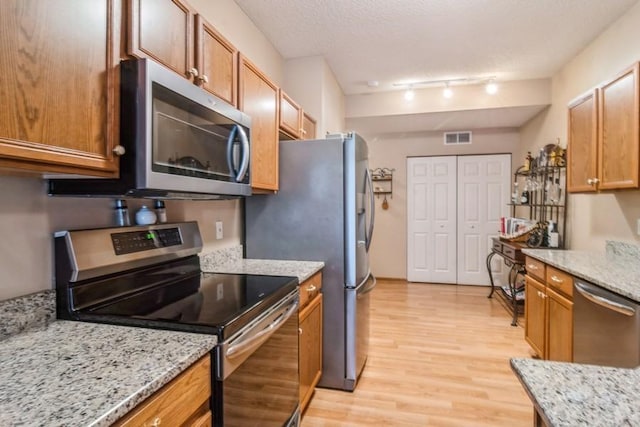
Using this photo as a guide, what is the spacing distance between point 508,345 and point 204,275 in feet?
8.88

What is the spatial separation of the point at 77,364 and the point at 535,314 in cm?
293

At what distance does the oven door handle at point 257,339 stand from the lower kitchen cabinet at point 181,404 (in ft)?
0.32

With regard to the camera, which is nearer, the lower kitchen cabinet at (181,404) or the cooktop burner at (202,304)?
the lower kitchen cabinet at (181,404)

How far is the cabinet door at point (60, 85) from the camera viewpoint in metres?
0.80

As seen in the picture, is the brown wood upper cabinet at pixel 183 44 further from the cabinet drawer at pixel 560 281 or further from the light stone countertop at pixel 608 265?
the cabinet drawer at pixel 560 281

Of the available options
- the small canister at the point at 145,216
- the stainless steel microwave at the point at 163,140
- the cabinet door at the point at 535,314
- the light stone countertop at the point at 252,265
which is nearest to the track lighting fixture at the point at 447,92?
the cabinet door at the point at 535,314

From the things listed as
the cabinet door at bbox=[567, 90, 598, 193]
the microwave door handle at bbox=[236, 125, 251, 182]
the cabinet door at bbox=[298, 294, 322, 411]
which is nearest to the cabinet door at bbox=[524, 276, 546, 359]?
the cabinet door at bbox=[567, 90, 598, 193]

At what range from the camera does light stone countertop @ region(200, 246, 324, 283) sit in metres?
2.00

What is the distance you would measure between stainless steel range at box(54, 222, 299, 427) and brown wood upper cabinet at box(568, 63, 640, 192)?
2161mm

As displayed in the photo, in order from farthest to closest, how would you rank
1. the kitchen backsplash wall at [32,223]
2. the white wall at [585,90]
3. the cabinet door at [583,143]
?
1. the white wall at [585,90]
2. the cabinet door at [583,143]
3. the kitchen backsplash wall at [32,223]

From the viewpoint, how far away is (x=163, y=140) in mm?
1184

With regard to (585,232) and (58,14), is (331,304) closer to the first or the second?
(58,14)

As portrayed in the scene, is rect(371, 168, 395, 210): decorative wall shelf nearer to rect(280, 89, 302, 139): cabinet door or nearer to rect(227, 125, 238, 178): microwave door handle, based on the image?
rect(280, 89, 302, 139): cabinet door

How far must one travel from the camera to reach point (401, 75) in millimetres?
3814
